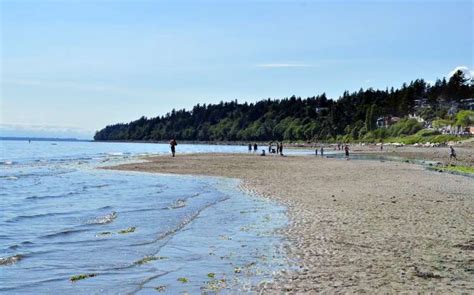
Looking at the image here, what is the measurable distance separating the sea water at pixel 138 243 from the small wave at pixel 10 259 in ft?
0.07

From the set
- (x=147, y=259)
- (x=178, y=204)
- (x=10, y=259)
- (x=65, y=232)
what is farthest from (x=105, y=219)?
(x=147, y=259)

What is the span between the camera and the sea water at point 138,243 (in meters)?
9.72

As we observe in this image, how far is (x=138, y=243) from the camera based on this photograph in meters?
13.6

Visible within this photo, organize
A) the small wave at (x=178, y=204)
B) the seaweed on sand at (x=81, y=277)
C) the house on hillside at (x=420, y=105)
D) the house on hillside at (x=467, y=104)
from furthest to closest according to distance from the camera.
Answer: the house on hillside at (x=420, y=105) < the house on hillside at (x=467, y=104) < the small wave at (x=178, y=204) < the seaweed on sand at (x=81, y=277)

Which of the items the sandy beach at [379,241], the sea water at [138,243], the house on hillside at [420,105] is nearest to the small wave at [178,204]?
the sea water at [138,243]

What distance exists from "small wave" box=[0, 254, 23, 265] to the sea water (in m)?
0.02

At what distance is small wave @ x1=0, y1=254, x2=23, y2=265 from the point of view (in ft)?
37.5

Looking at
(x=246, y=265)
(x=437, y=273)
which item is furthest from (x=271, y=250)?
(x=437, y=273)

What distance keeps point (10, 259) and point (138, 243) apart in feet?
10.6

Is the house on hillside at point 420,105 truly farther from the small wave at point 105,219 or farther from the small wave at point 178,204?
the small wave at point 105,219

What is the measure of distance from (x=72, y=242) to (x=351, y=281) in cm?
808

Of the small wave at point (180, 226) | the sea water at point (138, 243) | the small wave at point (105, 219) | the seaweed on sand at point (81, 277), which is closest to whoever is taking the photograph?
the sea water at point (138, 243)

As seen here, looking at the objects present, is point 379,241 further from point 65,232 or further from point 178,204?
point 178,204

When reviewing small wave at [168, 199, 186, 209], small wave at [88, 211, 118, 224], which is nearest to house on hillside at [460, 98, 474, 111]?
small wave at [168, 199, 186, 209]
